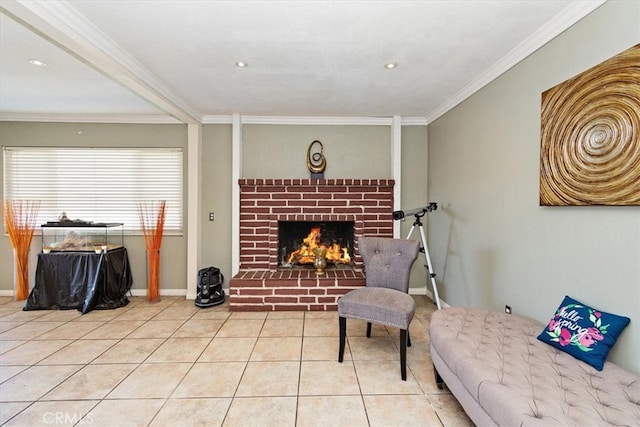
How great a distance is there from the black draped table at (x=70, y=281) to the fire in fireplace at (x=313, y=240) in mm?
2110

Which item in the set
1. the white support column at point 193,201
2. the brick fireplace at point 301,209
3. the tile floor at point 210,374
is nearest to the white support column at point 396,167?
the brick fireplace at point 301,209

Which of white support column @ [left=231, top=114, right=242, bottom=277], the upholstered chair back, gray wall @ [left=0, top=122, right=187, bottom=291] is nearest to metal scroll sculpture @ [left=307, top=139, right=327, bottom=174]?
white support column @ [left=231, top=114, right=242, bottom=277]

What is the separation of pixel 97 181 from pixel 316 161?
2.93 m

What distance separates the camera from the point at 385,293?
2322mm

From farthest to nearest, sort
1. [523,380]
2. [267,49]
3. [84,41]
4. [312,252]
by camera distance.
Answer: [312,252]
[267,49]
[84,41]
[523,380]

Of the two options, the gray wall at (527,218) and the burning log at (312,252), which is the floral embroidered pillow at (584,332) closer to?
the gray wall at (527,218)

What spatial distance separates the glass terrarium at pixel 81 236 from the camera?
3381 millimetres

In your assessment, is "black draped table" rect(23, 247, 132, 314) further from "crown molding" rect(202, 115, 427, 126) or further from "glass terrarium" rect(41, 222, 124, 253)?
"crown molding" rect(202, 115, 427, 126)

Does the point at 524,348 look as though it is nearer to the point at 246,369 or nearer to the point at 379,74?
the point at 246,369

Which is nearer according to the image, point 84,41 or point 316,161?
point 84,41

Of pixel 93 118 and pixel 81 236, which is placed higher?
pixel 93 118

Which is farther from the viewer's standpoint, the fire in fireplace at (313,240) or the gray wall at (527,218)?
the fire in fireplace at (313,240)

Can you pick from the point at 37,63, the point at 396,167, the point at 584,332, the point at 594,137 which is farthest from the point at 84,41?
the point at 584,332

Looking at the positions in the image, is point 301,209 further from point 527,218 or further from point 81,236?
point 81,236
